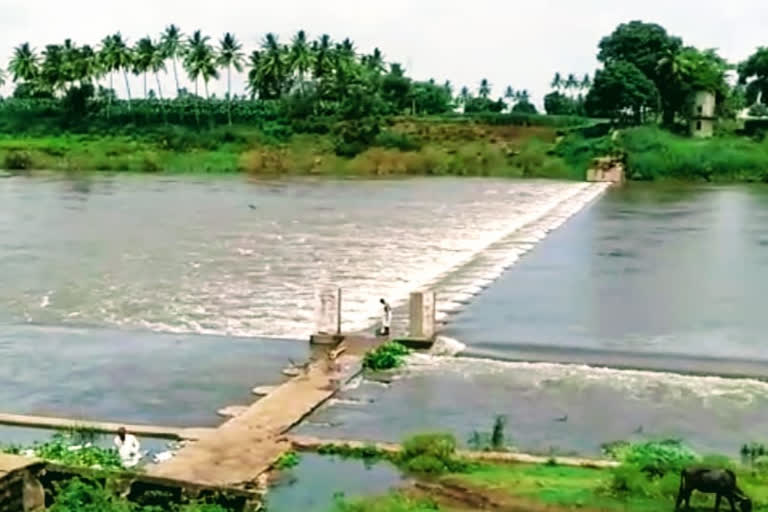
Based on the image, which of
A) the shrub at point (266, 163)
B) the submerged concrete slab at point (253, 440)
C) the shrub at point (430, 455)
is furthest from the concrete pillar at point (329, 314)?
the shrub at point (266, 163)

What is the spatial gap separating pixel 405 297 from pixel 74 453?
10561mm

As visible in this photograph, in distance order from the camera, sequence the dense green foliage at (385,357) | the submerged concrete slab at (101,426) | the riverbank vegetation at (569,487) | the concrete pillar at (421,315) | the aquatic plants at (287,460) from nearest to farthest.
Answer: the riverbank vegetation at (569,487) < the aquatic plants at (287,460) < the submerged concrete slab at (101,426) < the dense green foliage at (385,357) < the concrete pillar at (421,315)

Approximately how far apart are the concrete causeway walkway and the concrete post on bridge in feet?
4.33

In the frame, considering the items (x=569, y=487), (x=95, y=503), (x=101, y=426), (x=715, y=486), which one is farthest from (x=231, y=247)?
(x=715, y=486)

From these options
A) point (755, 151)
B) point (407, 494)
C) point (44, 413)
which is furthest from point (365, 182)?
point (407, 494)

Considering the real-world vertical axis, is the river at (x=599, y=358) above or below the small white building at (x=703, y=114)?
below

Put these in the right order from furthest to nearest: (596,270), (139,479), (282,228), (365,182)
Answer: (365,182) < (282,228) < (596,270) < (139,479)

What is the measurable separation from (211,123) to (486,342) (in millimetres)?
54623

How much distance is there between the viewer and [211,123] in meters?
68.8

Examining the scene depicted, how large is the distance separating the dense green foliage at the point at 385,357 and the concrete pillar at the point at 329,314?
3.27 ft

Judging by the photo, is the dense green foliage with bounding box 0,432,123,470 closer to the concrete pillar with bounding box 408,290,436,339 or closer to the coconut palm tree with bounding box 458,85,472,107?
the concrete pillar with bounding box 408,290,436,339

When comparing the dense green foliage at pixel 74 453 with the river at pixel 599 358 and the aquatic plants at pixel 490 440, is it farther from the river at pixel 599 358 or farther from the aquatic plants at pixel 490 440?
the aquatic plants at pixel 490 440

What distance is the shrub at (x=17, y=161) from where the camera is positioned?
196 feet

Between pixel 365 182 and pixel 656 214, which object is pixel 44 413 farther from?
pixel 365 182
